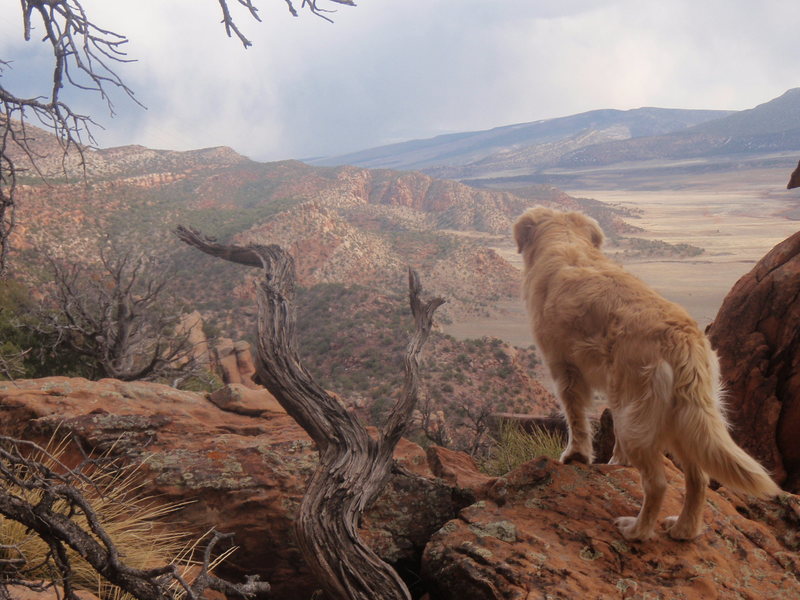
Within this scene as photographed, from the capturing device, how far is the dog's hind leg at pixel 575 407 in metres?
4.08

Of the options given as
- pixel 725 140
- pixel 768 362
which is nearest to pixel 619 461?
pixel 768 362

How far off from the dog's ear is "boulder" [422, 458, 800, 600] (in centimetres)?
235

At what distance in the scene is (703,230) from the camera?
1973 inches

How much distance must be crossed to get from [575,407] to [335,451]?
2.00 meters

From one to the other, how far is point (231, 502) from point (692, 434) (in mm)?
3217

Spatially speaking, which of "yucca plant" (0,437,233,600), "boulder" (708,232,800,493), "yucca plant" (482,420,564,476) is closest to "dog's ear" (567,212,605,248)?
"boulder" (708,232,800,493)

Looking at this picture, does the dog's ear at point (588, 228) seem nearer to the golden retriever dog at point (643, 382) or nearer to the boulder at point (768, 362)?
the golden retriever dog at point (643, 382)

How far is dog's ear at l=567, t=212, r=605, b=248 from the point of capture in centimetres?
Answer: 508

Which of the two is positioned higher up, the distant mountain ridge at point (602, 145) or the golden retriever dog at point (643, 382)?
the distant mountain ridge at point (602, 145)

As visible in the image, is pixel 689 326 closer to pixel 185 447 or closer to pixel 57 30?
pixel 185 447

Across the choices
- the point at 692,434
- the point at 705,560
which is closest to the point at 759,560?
the point at 705,560

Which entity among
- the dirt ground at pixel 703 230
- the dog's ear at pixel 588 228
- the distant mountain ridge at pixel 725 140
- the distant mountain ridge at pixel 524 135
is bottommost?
the dirt ground at pixel 703 230

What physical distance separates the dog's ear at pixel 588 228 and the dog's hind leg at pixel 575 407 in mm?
1624

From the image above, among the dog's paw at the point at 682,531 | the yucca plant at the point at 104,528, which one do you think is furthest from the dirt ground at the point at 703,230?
the yucca plant at the point at 104,528
